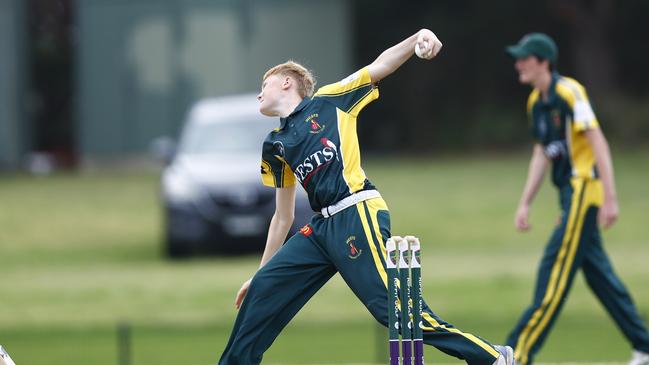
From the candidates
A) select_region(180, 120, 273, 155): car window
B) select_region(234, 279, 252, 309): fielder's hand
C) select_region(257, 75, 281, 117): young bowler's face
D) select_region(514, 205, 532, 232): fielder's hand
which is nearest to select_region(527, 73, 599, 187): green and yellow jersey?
select_region(514, 205, 532, 232): fielder's hand

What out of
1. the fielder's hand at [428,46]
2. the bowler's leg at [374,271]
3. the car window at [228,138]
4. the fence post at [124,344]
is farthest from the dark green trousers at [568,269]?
the car window at [228,138]

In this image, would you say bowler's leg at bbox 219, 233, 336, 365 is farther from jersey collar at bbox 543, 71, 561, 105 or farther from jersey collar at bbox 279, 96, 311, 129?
jersey collar at bbox 543, 71, 561, 105

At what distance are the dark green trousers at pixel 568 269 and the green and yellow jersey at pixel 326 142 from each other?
2487 millimetres

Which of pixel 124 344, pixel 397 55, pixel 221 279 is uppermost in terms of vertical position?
pixel 397 55

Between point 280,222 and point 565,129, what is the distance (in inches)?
102

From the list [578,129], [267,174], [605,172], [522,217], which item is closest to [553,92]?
[578,129]

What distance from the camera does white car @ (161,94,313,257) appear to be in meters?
17.4

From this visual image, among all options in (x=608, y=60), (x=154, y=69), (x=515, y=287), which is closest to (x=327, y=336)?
(x=515, y=287)

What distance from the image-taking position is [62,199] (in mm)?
24594

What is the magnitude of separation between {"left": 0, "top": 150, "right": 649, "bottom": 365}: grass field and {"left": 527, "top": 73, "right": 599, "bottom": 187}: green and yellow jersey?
2763mm

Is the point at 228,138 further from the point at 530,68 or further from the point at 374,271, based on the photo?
the point at 374,271

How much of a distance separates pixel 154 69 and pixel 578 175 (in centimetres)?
2317

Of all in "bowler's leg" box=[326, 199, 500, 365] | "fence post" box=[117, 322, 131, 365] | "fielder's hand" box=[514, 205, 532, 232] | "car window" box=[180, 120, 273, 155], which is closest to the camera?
"bowler's leg" box=[326, 199, 500, 365]

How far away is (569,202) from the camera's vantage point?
929 centimetres
